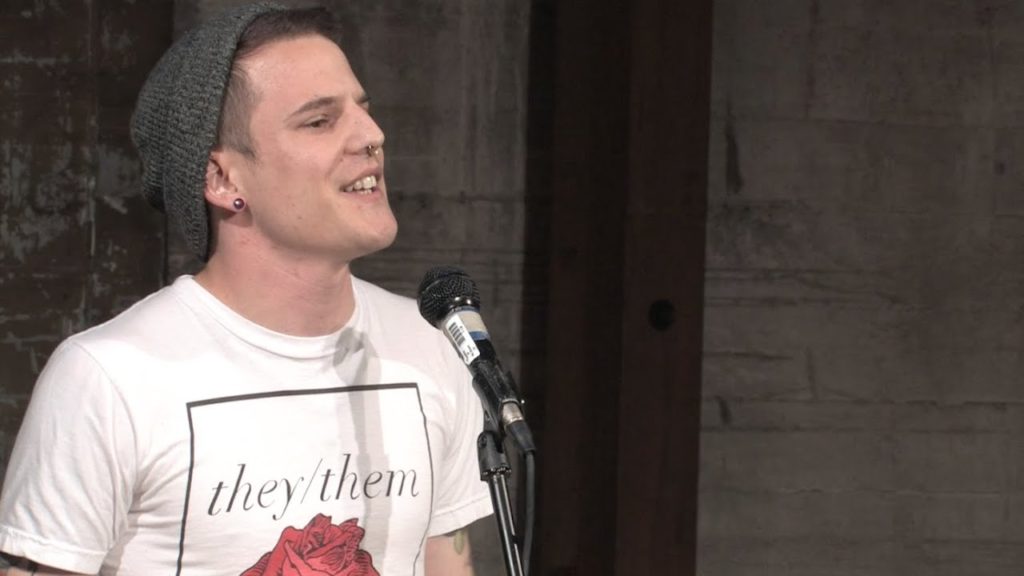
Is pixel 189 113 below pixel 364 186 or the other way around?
the other way around

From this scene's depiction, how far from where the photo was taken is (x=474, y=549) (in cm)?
346

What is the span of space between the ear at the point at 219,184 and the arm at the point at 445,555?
24.1 inches

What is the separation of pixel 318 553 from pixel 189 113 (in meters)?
0.64

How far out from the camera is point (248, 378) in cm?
181

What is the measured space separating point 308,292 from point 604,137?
164 centimetres

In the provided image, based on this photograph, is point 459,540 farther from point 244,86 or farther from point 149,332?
point 244,86

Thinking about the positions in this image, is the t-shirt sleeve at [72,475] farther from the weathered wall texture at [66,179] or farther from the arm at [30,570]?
the weathered wall texture at [66,179]

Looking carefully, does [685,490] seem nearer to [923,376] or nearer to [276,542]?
[923,376]

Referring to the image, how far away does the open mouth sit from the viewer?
6.08 feet

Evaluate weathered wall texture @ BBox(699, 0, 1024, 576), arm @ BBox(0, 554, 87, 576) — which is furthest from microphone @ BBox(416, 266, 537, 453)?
weathered wall texture @ BBox(699, 0, 1024, 576)

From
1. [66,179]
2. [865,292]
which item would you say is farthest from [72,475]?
[865,292]

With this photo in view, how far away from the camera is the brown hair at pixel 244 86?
185cm

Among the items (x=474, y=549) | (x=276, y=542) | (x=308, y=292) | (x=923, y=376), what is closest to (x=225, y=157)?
(x=308, y=292)

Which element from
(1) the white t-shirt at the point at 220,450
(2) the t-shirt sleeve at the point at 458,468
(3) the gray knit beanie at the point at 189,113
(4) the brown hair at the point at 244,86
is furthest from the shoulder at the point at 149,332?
(2) the t-shirt sleeve at the point at 458,468
